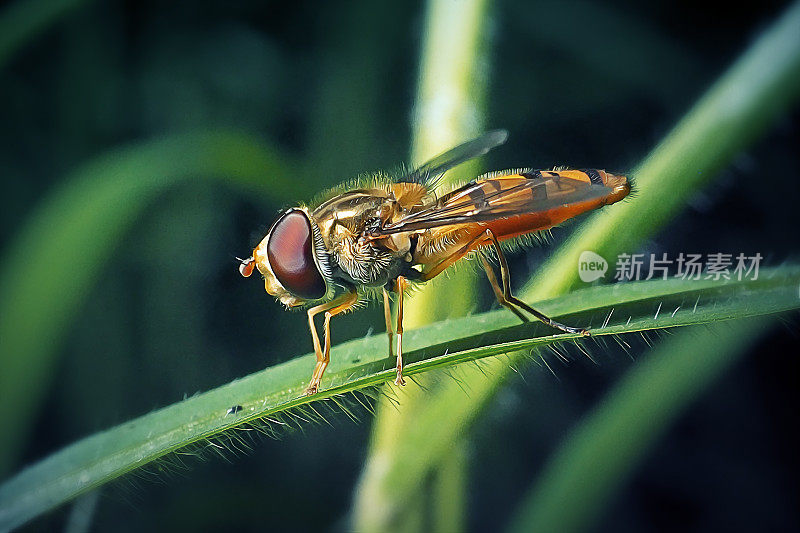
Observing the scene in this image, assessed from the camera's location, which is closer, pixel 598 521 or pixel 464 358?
pixel 464 358

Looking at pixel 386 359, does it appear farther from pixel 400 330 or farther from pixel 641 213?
pixel 641 213

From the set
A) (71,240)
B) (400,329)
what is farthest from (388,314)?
(71,240)

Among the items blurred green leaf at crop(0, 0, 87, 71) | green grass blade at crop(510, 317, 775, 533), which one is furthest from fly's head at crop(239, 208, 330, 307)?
blurred green leaf at crop(0, 0, 87, 71)

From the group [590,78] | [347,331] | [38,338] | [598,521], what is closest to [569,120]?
[590,78]

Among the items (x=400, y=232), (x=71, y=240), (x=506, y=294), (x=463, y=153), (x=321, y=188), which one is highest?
(x=71, y=240)

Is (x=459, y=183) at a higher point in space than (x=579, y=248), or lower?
higher

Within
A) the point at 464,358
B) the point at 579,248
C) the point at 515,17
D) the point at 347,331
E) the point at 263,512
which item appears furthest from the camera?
the point at 515,17

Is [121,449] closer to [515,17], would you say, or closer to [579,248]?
[579,248]
